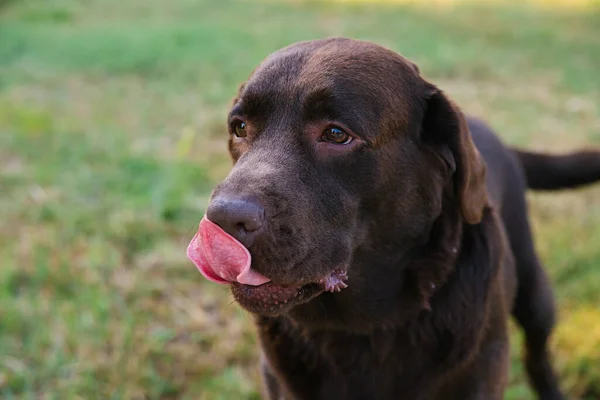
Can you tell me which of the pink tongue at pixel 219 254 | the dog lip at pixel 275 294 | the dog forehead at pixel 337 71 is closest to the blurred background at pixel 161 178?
the dog lip at pixel 275 294

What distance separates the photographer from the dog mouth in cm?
165

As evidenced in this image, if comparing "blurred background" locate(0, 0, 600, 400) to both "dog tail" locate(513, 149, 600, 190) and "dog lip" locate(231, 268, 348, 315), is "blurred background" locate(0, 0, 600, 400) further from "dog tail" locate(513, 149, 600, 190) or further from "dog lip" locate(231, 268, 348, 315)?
"dog lip" locate(231, 268, 348, 315)

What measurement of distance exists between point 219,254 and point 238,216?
0.38 ft

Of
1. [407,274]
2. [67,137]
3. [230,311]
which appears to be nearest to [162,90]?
[67,137]

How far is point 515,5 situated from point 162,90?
28.6 ft

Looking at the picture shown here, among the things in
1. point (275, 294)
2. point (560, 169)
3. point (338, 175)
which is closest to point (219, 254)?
point (275, 294)

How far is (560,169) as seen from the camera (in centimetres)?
319

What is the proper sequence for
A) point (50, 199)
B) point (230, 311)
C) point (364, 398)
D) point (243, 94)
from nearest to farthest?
point (243, 94)
point (364, 398)
point (230, 311)
point (50, 199)

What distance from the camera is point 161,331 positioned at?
3334mm

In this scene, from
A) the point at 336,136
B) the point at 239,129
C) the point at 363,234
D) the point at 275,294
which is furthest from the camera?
the point at 239,129

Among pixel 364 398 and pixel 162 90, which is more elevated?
pixel 364 398

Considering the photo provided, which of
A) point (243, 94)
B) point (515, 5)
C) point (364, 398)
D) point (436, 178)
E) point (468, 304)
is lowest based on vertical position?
point (515, 5)

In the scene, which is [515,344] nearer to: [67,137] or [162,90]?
[67,137]

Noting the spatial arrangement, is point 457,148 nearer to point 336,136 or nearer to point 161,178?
point 336,136
